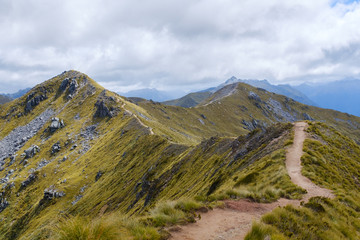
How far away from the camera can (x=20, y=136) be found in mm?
178000

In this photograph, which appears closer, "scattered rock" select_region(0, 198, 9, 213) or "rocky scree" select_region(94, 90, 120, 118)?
"scattered rock" select_region(0, 198, 9, 213)

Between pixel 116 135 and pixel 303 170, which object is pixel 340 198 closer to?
pixel 303 170

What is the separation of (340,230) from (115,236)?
13.6 metres

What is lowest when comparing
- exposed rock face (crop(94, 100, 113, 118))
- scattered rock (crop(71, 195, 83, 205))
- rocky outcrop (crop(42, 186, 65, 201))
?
scattered rock (crop(71, 195, 83, 205))

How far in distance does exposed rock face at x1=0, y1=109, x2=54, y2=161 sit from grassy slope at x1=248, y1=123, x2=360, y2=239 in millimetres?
191916

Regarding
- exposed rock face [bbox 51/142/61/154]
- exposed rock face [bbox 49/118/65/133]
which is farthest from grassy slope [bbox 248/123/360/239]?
exposed rock face [bbox 49/118/65/133]

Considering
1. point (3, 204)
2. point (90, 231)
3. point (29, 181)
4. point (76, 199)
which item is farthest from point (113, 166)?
point (90, 231)

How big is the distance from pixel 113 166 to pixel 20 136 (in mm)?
132803

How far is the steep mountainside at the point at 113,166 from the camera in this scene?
90.0 feet

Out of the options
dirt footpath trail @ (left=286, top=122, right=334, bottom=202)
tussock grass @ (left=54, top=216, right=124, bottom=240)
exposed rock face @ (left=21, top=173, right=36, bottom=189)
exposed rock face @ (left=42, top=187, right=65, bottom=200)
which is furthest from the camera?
exposed rock face @ (left=21, top=173, right=36, bottom=189)

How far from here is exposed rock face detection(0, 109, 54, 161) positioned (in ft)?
537

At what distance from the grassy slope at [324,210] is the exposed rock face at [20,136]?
192m

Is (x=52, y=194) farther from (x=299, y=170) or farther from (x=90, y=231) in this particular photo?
(x=90, y=231)

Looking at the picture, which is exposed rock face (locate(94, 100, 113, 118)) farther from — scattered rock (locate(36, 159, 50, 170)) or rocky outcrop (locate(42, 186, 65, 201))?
rocky outcrop (locate(42, 186, 65, 201))
